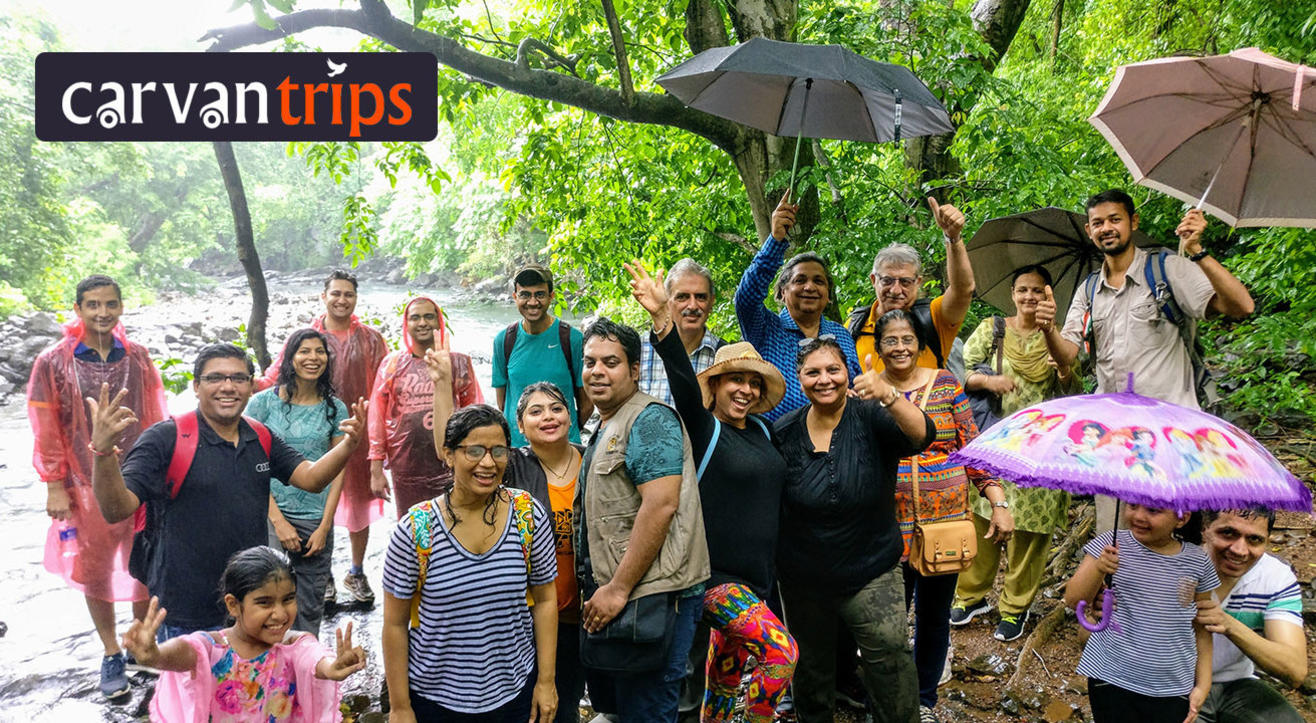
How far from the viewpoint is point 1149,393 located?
11.3 ft

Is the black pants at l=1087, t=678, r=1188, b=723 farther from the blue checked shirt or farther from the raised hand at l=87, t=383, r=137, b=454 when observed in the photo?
the raised hand at l=87, t=383, r=137, b=454

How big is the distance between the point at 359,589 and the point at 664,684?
324 centimetres

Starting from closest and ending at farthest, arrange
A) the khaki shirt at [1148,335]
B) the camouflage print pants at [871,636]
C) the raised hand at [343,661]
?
the raised hand at [343,661] < the camouflage print pants at [871,636] < the khaki shirt at [1148,335]

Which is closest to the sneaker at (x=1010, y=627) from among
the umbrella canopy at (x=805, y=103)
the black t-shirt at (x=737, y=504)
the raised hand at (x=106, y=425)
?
the black t-shirt at (x=737, y=504)

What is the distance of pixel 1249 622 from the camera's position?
99.8 inches

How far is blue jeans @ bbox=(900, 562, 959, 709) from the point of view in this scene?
3400 millimetres

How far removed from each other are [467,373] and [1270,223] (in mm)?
3956

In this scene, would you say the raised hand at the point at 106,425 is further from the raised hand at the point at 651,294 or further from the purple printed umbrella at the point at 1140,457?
the purple printed umbrella at the point at 1140,457

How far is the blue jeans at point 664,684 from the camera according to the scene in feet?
8.90

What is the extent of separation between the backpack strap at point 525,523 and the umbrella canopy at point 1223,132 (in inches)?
118

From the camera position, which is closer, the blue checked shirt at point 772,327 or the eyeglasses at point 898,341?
the eyeglasses at point 898,341

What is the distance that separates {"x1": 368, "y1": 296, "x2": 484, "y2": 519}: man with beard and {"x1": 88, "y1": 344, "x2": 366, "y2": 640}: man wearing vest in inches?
52.0

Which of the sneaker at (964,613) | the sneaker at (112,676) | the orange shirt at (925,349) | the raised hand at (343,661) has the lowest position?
the sneaker at (112,676)

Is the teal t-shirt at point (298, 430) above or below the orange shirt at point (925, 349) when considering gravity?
below
